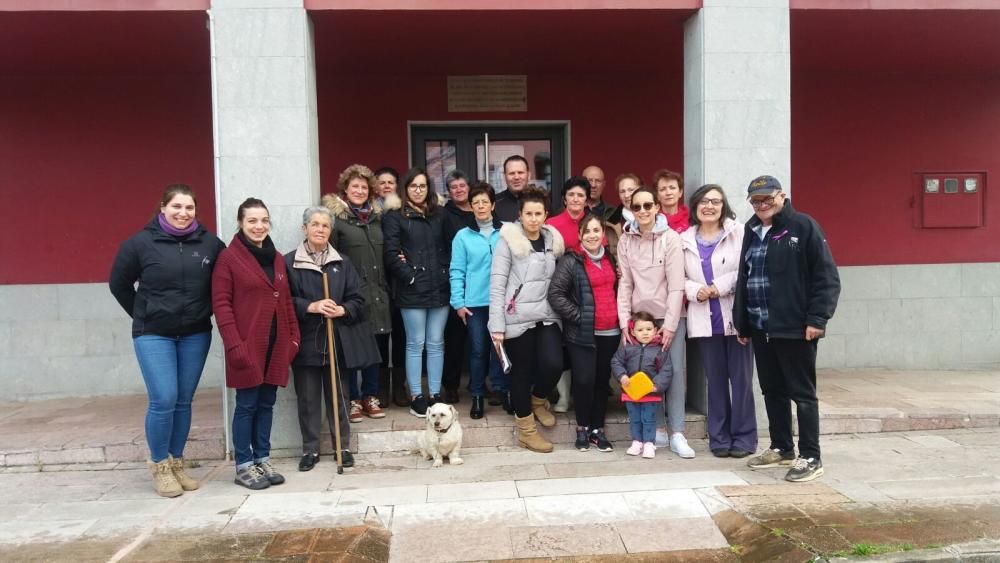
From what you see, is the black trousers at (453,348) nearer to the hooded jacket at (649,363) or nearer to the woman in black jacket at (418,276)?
the woman in black jacket at (418,276)

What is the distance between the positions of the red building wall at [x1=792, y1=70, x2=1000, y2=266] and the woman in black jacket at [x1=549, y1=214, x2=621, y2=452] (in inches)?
156

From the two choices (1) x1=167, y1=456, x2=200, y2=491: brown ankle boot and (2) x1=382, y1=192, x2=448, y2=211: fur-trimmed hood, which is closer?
(1) x1=167, y1=456, x2=200, y2=491: brown ankle boot

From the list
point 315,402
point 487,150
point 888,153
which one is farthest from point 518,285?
point 888,153

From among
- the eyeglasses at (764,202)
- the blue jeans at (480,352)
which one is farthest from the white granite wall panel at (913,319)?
the blue jeans at (480,352)

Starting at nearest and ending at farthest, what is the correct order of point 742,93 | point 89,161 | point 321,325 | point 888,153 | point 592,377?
point 321,325 < point 592,377 < point 742,93 < point 89,161 < point 888,153

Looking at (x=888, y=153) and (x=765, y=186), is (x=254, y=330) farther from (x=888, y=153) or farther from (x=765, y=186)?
(x=888, y=153)

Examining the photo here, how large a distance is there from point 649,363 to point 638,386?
→ 0.63 ft

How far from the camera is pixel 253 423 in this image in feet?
15.9

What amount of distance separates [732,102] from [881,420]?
9.57 feet

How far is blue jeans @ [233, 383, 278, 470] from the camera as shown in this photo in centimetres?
472

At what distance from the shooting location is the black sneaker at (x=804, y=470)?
180 inches

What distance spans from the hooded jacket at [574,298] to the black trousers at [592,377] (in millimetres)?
110

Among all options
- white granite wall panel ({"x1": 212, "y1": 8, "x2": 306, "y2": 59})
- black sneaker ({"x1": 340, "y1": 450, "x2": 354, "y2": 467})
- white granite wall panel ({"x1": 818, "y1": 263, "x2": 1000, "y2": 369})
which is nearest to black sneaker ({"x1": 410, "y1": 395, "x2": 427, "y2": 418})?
black sneaker ({"x1": 340, "y1": 450, "x2": 354, "y2": 467})

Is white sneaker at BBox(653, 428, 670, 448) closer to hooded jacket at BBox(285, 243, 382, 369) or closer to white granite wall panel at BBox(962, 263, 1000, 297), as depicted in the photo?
hooded jacket at BBox(285, 243, 382, 369)
